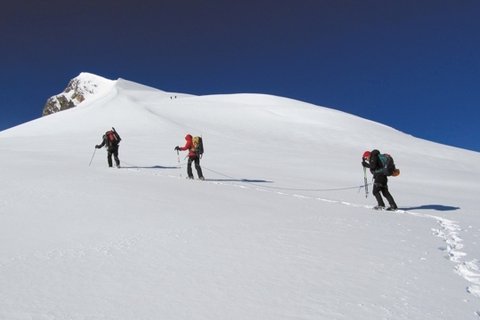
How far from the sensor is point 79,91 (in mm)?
136500

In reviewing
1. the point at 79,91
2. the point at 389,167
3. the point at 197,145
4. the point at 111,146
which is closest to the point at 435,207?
the point at 389,167

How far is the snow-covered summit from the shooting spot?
420 feet

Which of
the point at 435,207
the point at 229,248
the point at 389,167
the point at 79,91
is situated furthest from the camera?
the point at 79,91

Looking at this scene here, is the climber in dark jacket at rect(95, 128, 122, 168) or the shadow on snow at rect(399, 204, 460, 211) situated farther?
the climber in dark jacket at rect(95, 128, 122, 168)

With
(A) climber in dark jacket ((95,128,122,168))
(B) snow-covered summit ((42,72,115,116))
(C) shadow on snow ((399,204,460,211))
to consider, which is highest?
(B) snow-covered summit ((42,72,115,116))

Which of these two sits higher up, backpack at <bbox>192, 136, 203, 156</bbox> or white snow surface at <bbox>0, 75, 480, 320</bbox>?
backpack at <bbox>192, 136, 203, 156</bbox>

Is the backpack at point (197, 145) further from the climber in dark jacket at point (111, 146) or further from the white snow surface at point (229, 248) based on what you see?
the climber in dark jacket at point (111, 146)

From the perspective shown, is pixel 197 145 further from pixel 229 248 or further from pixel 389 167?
pixel 229 248

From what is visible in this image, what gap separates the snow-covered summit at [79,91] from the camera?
128 m

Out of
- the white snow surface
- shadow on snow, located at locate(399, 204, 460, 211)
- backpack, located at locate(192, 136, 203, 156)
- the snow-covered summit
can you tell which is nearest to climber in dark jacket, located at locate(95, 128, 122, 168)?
the white snow surface

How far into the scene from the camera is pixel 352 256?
545 centimetres

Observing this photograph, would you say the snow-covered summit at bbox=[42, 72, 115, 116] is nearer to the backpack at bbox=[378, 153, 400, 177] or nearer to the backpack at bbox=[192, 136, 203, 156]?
the backpack at bbox=[192, 136, 203, 156]

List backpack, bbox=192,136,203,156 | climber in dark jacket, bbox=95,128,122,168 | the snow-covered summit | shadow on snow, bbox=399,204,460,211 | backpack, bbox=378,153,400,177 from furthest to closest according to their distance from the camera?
the snow-covered summit → climber in dark jacket, bbox=95,128,122,168 → backpack, bbox=192,136,203,156 → shadow on snow, bbox=399,204,460,211 → backpack, bbox=378,153,400,177

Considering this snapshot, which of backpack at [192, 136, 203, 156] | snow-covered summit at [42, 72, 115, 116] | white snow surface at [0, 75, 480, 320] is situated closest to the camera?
white snow surface at [0, 75, 480, 320]
